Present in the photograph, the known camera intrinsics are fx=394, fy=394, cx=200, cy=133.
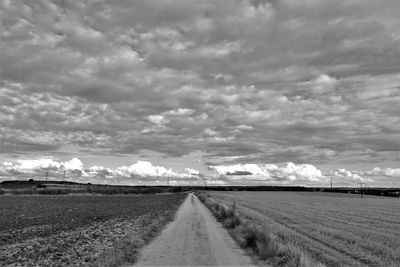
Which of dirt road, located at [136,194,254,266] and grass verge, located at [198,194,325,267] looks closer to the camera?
grass verge, located at [198,194,325,267]

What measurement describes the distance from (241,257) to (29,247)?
34.4ft

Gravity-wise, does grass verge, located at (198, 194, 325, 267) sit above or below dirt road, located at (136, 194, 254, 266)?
above

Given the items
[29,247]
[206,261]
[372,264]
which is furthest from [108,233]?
[372,264]

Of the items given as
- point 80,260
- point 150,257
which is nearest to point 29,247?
point 80,260

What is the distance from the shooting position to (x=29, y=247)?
1950cm

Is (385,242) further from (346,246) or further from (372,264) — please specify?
(372,264)

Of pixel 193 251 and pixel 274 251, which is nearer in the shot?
pixel 274 251

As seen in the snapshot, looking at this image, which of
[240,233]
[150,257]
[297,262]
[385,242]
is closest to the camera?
[297,262]

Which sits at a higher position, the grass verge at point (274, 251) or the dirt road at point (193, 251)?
the grass verge at point (274, 251)

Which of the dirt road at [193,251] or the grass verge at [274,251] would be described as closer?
the grass verge at [274,251]

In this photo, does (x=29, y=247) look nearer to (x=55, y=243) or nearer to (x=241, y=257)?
(x=55, y=243)

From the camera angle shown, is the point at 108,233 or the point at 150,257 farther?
the point at 108,233

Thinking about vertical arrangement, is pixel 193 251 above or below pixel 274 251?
below

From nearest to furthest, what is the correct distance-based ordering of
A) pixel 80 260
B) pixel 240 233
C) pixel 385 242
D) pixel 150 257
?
pixel 80 260 → pixel 150 257 → pixel 385 242 → pixel 240 233
